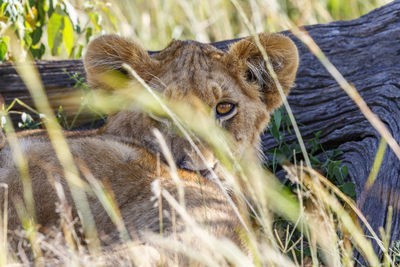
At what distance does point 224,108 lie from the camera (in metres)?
3.50

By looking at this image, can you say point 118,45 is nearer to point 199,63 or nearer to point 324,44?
point 199,63

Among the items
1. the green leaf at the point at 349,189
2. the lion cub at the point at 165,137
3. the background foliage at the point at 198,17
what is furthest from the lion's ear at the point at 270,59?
the background foliage at the point at 198,17

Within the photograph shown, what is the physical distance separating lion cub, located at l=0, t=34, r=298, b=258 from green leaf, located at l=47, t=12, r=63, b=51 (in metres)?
0.94

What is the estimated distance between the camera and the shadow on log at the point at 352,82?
4098 millimetres

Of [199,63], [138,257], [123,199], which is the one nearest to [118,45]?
[199,63]

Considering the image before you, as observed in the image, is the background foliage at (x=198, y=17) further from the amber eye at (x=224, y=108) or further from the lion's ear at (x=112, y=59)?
the amber eye at (x=224, y=108)

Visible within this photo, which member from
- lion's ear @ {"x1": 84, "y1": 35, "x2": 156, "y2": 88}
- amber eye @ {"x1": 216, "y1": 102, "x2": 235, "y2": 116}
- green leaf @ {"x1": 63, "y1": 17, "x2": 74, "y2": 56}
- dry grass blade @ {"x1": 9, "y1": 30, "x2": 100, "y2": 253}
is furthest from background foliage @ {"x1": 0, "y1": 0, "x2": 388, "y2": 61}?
amber eye @ {"x1": 216, "y1": 102, "x2": 235, "y2": 116}

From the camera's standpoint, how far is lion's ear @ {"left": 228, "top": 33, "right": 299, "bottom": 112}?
144 inches

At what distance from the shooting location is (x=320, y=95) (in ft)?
14.8

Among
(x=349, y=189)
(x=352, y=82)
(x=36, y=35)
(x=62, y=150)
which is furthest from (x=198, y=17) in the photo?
(x=62, y=150)

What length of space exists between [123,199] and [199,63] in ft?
2.88

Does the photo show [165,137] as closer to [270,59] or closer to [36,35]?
[270,59]

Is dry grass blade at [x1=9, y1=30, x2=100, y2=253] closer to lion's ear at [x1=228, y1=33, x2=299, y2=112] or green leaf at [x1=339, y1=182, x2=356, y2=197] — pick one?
lion's ear at [x1=228, y1=33, x2=299, y2=112]

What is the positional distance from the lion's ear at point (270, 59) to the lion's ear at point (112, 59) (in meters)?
0.45
